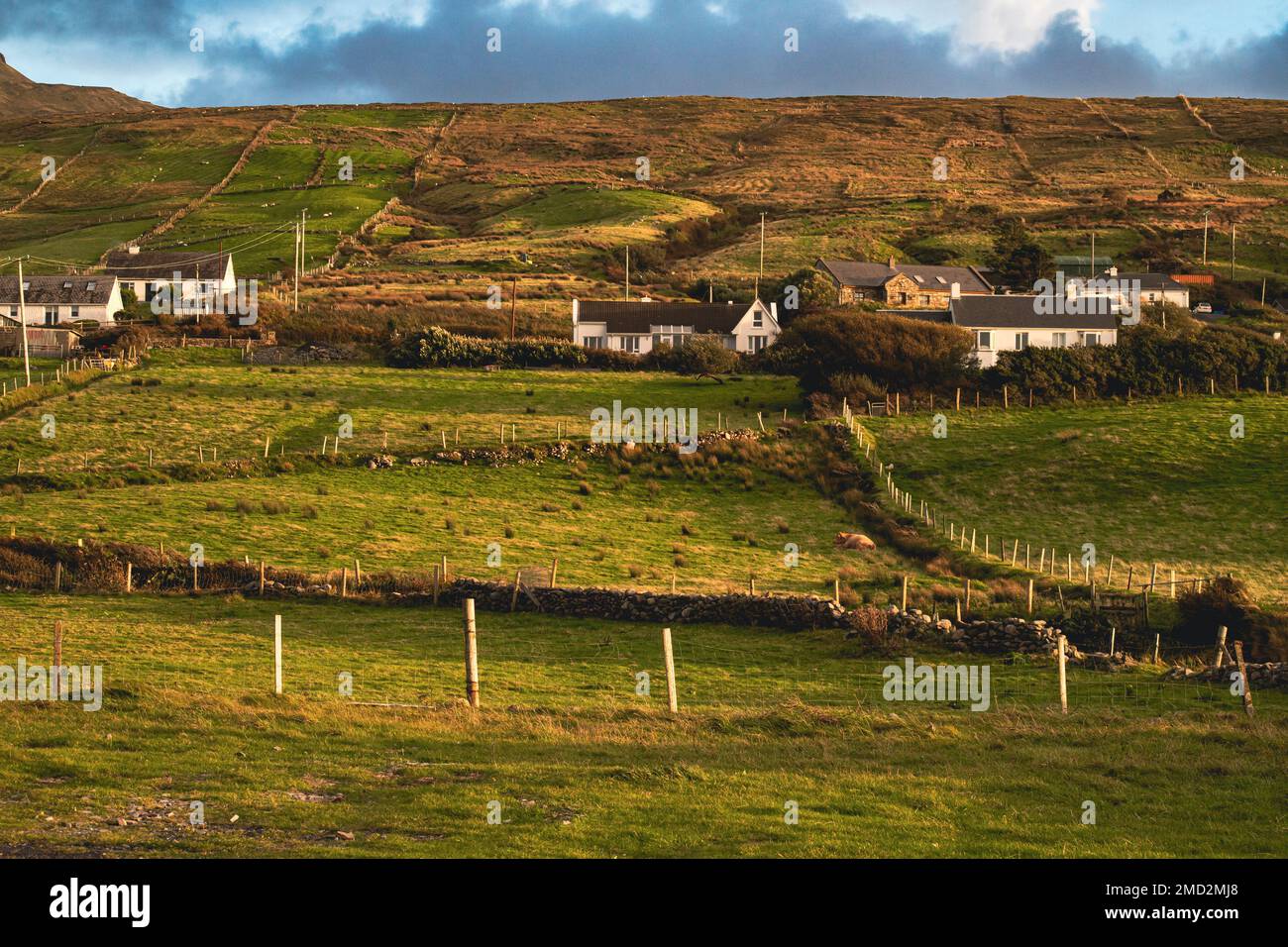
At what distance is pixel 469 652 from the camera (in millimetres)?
25125

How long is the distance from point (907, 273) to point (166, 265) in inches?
2557

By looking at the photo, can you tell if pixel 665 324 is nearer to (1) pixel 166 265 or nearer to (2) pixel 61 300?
(2) pixel 61 300

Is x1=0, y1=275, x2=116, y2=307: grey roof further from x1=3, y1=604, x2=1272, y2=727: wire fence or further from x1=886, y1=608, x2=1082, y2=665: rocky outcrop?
x1=886, y1=608, x2=1082, y2=665: rocky outcrop

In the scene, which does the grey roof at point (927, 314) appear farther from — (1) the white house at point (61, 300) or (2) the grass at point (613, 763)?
(2) the grass at point (613, 763)

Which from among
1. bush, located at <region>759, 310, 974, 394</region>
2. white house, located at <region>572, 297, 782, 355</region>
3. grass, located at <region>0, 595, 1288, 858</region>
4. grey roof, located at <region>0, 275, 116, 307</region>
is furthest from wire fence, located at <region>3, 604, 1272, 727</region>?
grey roof, located at <region>0, 275, 116, 307</region>

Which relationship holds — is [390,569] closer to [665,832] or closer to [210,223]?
[665,832]

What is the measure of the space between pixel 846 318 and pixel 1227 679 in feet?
178

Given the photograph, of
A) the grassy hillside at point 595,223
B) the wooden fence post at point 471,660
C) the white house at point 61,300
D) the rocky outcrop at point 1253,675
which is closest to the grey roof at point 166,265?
the grassy hillside at point 595,223

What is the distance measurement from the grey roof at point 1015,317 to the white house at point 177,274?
5840 cm

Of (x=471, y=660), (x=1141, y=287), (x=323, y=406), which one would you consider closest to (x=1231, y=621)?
(x=471, y=660)

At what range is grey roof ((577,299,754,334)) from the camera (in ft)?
334

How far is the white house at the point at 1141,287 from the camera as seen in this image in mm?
117562

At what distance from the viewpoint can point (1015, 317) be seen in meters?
92.6
